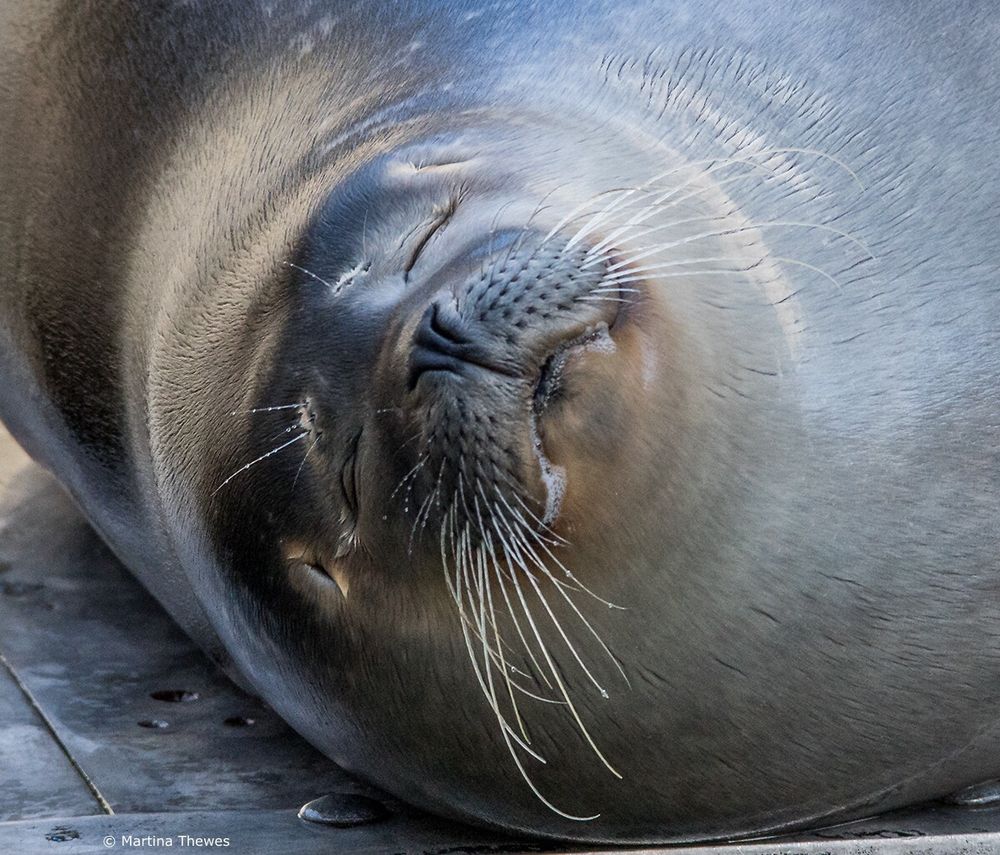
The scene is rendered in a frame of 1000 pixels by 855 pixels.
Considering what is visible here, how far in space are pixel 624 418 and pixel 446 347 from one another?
1.05ft

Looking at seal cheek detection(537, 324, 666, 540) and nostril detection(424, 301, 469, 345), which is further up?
nostril detection(424, 301, 469, 345)

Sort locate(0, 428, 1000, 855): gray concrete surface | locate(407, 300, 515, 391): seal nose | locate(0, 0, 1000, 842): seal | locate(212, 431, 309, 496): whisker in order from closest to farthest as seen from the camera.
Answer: locate(407, 300, 515, 391): seal nose, locate(0, 0, 1000, 842): seal, locate(212, 431, 309, 496): whisker, locate(0, 428, 1000, 855): gray concrete surface

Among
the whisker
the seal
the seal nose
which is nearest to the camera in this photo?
the seal nose

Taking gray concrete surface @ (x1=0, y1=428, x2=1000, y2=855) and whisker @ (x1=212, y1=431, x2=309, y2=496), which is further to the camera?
gray concrete surface @ (x1=0, y1=428, x2=1000, y2=855)

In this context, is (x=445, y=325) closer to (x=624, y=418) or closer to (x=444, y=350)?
(x=444, y=350)

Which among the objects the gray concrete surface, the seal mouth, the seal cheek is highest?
the seal mouth

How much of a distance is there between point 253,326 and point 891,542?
1307mm

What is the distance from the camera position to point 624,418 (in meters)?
2.53

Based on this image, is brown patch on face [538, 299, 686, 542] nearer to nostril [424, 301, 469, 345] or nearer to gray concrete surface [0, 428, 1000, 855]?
nostril [424, 301, 469, 345]

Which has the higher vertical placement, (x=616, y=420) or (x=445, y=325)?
(x=445, y=325)

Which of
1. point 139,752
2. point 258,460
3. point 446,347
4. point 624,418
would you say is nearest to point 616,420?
point 624,418

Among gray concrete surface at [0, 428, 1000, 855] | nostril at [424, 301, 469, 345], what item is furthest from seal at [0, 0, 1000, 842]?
gray concrete surface at [0, 428, 1000, 855]

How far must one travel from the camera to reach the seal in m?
2.56

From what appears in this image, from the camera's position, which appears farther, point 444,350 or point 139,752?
point 139,752
